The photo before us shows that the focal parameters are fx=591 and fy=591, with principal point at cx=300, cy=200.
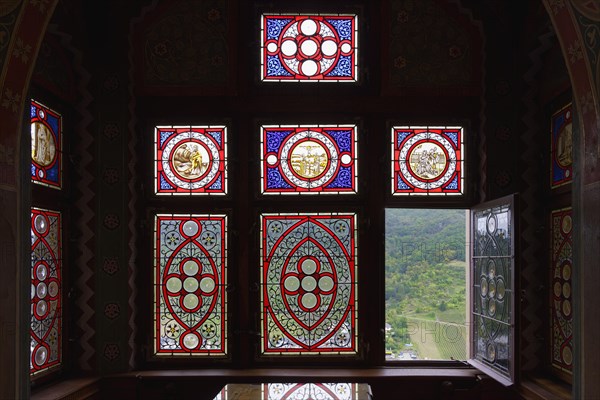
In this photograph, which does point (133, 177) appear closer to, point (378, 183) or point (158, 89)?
point (158, 89)

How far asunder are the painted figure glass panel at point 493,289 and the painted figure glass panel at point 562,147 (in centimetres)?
52

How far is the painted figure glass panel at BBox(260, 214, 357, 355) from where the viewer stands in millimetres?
4520

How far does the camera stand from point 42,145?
399 cm

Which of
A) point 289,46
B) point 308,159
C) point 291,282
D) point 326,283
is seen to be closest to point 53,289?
point 291,282

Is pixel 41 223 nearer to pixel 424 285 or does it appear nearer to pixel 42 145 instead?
pixel 42 145

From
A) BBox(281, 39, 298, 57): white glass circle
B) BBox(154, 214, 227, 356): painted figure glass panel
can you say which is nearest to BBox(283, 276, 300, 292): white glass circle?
BBox(154, 214, 227, 356): painted figure glass panel

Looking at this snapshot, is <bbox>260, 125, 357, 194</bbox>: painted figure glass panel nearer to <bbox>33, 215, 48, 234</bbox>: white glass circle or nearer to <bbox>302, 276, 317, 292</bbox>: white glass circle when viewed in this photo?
<bbox>302, 276, 317, 292</bbox>: white glass circle

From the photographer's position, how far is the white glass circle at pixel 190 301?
14.8 ft

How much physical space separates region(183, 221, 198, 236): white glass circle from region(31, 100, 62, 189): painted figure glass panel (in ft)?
3.12

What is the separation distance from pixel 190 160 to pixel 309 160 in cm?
92

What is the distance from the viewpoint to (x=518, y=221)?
3752 mm

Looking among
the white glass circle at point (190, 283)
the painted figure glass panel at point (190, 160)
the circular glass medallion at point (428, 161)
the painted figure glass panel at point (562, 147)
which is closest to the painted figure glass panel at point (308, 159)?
the painted figure glass panel at point (190, 160)

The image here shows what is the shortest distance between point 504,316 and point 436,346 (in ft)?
2.69

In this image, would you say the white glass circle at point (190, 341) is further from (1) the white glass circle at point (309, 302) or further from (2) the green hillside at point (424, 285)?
(2) the green hillside at point (424, 285)
